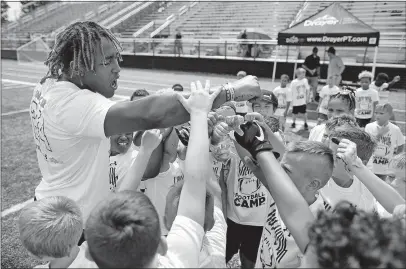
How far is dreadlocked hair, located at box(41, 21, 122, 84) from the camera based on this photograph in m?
1.75

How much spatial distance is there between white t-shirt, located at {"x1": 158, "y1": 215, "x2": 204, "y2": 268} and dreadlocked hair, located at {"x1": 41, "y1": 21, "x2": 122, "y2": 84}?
3.37 feet

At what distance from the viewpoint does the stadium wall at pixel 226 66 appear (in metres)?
14.7

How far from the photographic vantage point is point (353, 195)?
2305 millimetres

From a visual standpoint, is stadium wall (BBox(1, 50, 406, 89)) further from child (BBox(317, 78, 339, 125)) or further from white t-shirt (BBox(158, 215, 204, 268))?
white t-shirt (BBox(158, 215, 204, 268))

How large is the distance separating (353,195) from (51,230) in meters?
2.00

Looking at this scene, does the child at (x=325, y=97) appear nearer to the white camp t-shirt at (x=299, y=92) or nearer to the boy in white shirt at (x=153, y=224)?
the white camp t-shirt at (x=299, y=92)

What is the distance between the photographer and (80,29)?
179cm

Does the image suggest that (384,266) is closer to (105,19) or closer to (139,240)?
(139,240)

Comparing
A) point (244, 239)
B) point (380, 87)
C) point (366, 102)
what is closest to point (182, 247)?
point (244, 239)

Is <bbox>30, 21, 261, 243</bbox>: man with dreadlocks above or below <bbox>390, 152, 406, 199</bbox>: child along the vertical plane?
above

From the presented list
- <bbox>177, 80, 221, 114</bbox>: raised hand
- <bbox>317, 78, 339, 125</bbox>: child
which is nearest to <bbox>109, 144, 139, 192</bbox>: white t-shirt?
<bbox>177, 80, 221, 114</bbox>: raised hand

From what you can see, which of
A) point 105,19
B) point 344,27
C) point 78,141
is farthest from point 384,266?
point 105,19

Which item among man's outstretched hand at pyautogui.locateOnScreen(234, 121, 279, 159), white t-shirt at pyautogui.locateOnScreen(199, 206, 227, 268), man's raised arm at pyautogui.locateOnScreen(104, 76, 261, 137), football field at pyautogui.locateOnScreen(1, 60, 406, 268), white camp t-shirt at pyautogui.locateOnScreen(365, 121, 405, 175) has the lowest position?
football field at pyautogui.locateOnScreen(1, 60, 406, 268)

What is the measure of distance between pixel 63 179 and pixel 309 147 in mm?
1476
